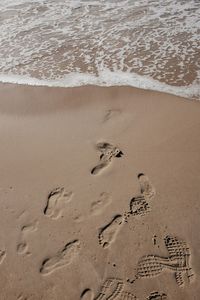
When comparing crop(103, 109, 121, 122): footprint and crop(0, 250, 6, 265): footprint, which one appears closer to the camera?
crop(0, 250, 6, 265): footprint

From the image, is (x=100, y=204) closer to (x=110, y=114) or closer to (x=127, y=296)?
(x=127, y=296)

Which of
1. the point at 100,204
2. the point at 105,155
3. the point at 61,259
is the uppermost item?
the point at 105,155

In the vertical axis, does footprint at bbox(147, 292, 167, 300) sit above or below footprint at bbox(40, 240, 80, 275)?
below

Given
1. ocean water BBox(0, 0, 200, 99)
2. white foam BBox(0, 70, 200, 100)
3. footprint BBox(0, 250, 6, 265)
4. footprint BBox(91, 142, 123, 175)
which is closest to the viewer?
footprint BBox(0, 250, 6, 265)

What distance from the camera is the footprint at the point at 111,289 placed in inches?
111

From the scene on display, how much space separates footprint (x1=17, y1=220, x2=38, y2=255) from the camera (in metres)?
3.21

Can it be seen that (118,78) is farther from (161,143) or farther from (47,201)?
(47,201)

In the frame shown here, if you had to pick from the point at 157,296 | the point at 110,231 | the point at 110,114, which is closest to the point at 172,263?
the point at 157,296

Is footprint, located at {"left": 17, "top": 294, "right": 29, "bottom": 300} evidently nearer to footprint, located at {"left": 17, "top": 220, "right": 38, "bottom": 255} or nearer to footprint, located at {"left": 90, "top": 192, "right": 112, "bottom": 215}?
footprint, located at {"left": 17, "top": 220, "right": 38, "bottom": 255}

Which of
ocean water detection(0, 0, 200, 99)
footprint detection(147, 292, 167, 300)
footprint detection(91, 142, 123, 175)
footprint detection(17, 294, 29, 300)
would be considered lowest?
footprint detection(147, 292, 167, 300)

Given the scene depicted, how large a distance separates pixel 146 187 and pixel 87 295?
4.33ft

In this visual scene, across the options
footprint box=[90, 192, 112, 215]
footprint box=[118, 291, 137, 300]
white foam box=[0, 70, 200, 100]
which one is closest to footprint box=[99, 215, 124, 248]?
footprint box=[90, 192, 112, 215]

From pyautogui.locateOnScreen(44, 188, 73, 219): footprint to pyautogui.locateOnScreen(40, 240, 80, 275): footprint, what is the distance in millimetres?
404

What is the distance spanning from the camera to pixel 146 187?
363cm
